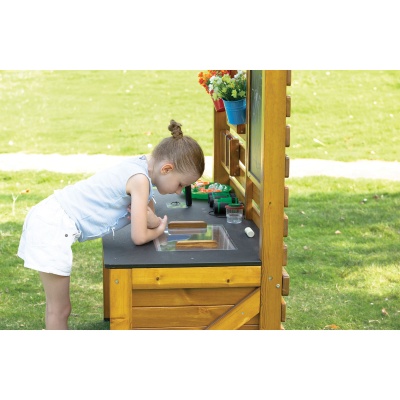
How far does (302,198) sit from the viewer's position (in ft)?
26.0

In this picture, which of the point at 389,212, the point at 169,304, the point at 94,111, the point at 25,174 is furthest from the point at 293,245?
the point at 94,111

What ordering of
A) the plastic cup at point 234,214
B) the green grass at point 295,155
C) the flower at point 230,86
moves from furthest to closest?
the green grass at point 295,155, the flower at point 230,86, the plastic cup at point 234,214

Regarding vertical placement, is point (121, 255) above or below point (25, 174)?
above

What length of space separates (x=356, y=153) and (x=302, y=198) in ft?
6.49

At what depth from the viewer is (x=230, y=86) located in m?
4.68

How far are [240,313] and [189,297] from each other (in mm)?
240

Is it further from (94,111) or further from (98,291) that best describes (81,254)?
(94,111)

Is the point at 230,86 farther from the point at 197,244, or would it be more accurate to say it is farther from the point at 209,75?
the point at 197,244

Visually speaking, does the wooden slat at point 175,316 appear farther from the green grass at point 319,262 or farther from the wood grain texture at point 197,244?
the green grass at point 319,262

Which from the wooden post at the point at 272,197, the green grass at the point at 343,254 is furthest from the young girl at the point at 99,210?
the green grass at the point at 343,254

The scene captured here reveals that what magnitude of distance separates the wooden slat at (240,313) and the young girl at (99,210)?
52 centimetres

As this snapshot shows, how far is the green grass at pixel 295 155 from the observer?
5352 millimetres

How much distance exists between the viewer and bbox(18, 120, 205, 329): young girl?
3859 millimetres

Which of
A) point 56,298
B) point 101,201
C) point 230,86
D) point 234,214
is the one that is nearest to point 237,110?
point 230,86
